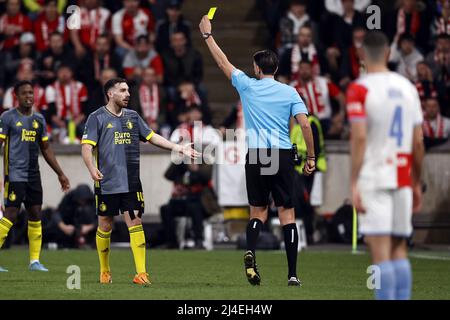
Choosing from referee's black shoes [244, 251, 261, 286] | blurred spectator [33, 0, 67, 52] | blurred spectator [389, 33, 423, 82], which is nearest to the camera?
referee's black shoes [244, 251, 261, 286]

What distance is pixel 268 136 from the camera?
1402 cm

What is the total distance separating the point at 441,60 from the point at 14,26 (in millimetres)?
8550

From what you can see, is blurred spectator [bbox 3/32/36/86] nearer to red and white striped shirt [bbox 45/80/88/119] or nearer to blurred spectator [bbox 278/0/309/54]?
red and white striped shirt [bbox 45/80/88/119]

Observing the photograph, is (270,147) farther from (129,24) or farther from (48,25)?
(48,25)

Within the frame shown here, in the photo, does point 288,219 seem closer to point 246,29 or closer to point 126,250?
point 126,250

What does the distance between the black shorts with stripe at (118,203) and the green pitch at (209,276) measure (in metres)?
0.79

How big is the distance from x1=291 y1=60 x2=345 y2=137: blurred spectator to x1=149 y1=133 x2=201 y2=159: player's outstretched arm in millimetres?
9637

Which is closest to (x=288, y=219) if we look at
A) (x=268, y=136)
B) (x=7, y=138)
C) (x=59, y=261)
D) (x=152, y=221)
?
(x=268, y=136)

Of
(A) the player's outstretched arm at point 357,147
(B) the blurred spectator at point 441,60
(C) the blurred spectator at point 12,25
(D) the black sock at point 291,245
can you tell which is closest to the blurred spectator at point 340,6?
(B) the blurred spectator at point 441,60

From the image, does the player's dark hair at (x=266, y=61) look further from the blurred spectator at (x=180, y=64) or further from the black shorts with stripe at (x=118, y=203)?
the blurred spectator at (x=180, y=64)

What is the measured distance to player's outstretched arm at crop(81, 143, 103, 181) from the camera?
14.0 meters

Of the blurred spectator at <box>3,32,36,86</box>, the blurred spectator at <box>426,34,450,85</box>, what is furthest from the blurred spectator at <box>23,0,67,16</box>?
the blurred spectator at <box>426,34,450,85</box>

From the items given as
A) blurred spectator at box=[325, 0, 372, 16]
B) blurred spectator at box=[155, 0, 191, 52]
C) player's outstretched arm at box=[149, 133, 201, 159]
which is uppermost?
blurred spectator at box=[325, 0, 372, 16]
